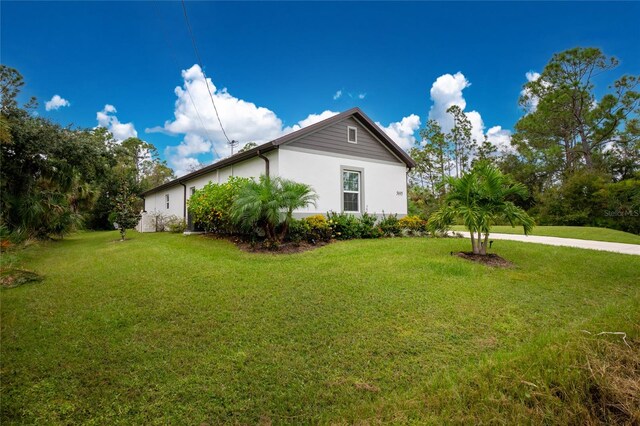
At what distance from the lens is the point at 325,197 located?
1142 cm

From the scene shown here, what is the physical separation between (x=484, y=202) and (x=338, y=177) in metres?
5.93

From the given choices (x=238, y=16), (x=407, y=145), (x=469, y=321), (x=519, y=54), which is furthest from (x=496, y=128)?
(x=469, y=321)

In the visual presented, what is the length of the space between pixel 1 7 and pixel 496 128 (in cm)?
3522

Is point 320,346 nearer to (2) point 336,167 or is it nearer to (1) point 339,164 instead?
(2) point 336,167

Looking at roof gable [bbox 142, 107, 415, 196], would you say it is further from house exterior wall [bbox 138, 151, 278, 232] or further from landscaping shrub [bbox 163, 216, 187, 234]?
landscaping shrub [bbox 163, 216, 187, 234]

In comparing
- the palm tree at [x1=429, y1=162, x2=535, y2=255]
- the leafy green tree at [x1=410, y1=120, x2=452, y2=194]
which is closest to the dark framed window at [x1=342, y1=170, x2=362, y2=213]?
the palm tree at [x1=429, y1=162, x2=535, y2=255]

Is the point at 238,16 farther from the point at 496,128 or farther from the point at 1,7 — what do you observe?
the point at 496,128

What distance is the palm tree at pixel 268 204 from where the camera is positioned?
8109 mm

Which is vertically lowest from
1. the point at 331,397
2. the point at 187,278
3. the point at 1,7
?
the point at 331,397

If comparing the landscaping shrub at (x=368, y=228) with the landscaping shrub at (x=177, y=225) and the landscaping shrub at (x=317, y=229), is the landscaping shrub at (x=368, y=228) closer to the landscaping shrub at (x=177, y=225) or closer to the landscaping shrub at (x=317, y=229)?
the landscaping shrub at (x=317, y=229)

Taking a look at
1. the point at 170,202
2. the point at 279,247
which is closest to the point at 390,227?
the point at 279,247

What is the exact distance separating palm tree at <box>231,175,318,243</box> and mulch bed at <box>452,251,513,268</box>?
4673 millimetres

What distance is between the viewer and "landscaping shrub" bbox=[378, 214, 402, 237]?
1166 cm

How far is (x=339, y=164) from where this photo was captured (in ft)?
39.2
